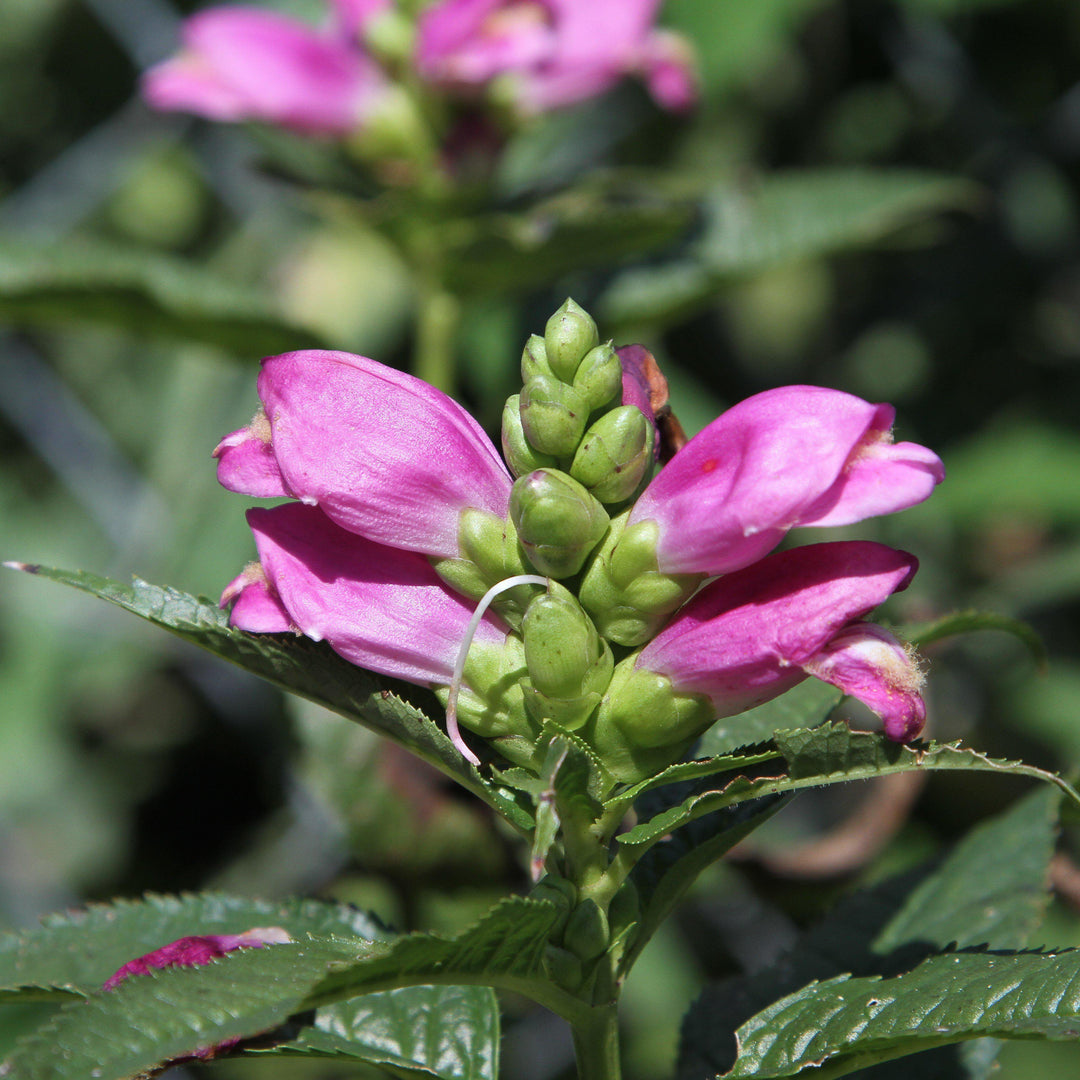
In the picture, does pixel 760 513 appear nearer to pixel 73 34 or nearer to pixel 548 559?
pixel 548 559

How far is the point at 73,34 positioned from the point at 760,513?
2.17 meters

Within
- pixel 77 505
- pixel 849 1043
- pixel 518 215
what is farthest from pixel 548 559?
pixel 77 505

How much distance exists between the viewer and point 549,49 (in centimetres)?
120

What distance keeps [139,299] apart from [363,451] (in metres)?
0.63

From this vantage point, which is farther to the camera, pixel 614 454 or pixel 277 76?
pixel 277 76

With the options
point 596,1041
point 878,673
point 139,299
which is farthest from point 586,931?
point 139,299

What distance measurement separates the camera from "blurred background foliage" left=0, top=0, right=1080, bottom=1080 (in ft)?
5.28

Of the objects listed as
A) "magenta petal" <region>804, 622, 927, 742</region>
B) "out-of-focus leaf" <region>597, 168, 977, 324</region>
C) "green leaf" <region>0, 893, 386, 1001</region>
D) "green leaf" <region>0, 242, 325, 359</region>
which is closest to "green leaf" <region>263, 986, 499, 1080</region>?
"green leaf" <region>0, 893, 386, 1001</region>

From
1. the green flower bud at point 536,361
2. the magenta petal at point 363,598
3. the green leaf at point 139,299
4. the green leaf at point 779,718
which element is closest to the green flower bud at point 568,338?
the green flower bud at point 536,361

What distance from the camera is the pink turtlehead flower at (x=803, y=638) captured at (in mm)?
551

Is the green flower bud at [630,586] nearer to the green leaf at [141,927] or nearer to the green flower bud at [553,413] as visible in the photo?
the green flower bud at [553,413]

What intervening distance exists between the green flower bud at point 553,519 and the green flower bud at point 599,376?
0.13 feet

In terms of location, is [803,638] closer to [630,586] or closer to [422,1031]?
[630,586]

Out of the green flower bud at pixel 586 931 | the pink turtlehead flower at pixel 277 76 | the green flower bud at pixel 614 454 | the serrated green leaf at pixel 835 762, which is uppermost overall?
the pink turtlehead flower at pixel 277 76
